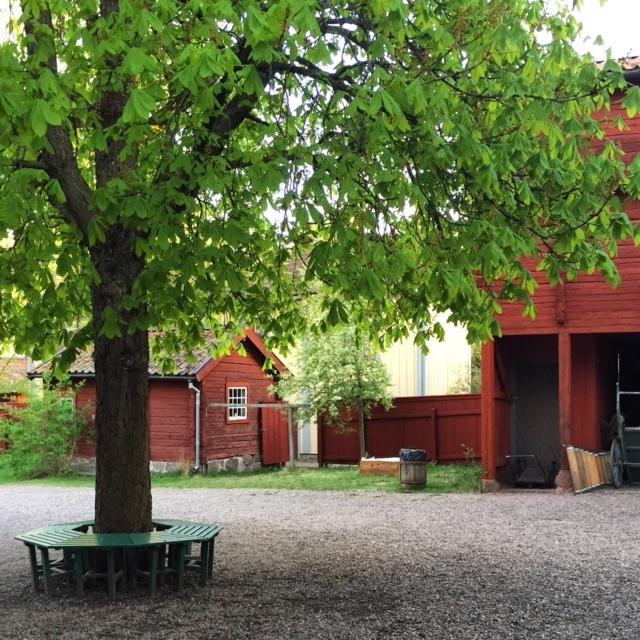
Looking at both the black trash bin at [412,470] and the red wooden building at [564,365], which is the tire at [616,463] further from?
the black trash bin at [412,470]

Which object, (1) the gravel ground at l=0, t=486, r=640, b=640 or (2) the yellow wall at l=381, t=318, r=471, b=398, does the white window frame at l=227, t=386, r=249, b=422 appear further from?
(1) the gravel ground at l=0, t=486, r=640, b=640

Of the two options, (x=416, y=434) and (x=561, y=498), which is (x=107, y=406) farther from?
(x=416, y=434)

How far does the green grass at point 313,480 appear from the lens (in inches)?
666

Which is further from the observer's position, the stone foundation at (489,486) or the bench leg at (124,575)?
the stone foundation at (489,486)

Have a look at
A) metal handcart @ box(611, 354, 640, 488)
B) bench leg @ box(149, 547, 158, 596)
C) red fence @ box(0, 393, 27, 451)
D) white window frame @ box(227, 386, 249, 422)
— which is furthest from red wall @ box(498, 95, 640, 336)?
red fence @ box(0, 393, 27, 451)

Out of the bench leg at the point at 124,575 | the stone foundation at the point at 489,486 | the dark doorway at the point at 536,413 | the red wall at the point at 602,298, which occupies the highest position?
the red wall at the point at 602,298

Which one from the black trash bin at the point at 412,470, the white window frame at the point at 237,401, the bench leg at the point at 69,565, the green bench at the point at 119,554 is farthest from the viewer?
the white window frame at the point at 237,401

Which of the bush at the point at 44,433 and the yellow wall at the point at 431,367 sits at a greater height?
the yellow wall at the point at 431,367

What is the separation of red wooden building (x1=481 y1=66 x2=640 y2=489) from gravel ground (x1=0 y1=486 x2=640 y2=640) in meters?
2.53

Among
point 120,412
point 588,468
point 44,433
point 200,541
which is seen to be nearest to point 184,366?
point 44,433

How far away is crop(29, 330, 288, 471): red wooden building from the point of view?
A: 22.0m

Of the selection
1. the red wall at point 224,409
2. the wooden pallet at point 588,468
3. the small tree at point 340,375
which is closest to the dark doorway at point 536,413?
the wooden pallet at point 588,468

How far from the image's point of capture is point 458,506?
1362cm

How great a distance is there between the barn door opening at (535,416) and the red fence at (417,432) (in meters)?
2.16
